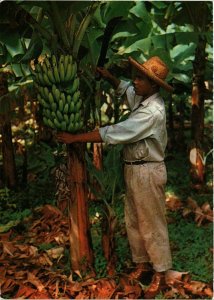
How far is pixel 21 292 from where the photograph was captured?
10.3 feet

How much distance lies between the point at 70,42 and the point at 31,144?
3.67 meters

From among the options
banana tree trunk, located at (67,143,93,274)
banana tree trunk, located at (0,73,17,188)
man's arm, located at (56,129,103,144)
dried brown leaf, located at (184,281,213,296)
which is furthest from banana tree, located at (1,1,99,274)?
banana tree trunk, located at (0,73,17,188)

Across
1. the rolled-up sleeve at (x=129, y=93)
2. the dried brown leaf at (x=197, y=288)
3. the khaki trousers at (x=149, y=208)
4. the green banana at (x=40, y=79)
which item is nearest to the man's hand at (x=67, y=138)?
the green banana at (x=40, y=79)

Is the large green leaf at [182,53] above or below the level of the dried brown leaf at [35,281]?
above

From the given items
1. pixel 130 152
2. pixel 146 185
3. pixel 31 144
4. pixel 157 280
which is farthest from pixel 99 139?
pixel 31 144

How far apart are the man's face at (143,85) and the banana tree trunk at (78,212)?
52cm

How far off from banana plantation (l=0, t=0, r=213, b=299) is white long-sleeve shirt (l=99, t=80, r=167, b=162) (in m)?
0.20

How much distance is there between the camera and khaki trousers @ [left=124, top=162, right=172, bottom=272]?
303cm

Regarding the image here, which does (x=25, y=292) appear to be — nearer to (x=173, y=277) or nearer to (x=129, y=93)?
(x=173, y=277)

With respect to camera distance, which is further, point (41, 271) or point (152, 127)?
point (41, 271)

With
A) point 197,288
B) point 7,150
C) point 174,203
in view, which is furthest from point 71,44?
point 174,203

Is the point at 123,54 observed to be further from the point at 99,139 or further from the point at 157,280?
the point at 157,280

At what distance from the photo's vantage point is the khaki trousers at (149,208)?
303cm

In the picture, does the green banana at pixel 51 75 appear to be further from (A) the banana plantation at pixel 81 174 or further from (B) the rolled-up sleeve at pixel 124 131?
(B) the rolled-up sleeve at pixel 124 131
